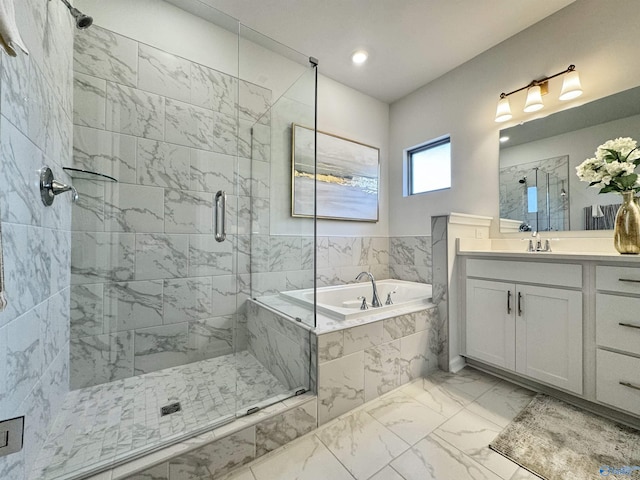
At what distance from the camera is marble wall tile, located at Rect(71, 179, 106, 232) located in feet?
5.15

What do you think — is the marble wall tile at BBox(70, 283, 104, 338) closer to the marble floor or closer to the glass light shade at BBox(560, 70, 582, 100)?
the marble floor

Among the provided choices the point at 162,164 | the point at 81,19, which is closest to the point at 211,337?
the point at 162,164

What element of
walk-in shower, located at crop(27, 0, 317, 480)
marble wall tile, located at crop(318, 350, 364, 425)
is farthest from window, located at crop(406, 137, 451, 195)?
marble wall tile, located at crop(318, 350, 364, 425)

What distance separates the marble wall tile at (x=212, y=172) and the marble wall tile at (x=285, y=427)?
5.29 feet

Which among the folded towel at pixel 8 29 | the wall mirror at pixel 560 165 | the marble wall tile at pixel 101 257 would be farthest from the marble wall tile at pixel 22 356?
the wall mirror at pixel 560 165

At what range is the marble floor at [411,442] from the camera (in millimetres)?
1094

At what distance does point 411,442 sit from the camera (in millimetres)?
1260

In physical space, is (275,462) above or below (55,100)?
below

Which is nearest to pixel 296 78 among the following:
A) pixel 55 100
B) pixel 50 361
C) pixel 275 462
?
pixel 55 100

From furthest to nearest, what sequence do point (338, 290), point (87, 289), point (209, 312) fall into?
point (338, 290) < point (209, 312) < point (87, 289)

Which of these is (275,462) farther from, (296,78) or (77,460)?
(296,78)

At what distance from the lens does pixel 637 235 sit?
1418mm

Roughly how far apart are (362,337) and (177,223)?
1.54 meters

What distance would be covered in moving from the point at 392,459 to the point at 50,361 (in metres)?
1.69
